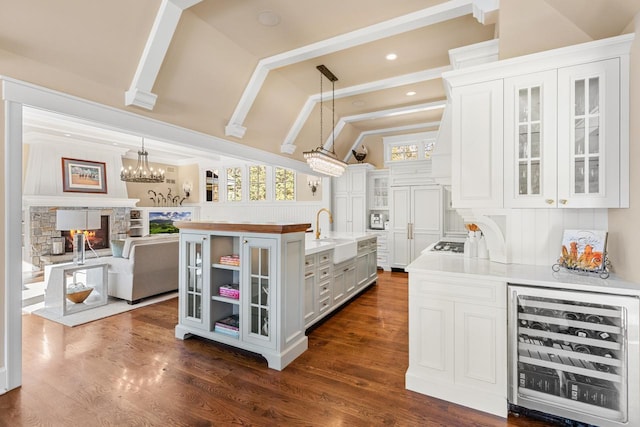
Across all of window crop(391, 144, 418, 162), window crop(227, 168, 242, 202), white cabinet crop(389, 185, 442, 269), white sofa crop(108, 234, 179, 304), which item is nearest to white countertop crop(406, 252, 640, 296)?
white cabinet crop(389, 185, 442, 269)

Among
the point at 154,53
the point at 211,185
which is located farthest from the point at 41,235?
the point at 154,53

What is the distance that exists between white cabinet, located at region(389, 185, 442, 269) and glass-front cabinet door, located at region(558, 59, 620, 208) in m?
4.29

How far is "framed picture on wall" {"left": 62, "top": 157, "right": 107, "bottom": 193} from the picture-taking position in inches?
279

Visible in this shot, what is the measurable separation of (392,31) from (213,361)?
3625 mm

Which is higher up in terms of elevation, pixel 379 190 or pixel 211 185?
pixel 211 185

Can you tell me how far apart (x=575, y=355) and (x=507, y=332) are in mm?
369

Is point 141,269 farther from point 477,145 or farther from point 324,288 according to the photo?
point 477,145

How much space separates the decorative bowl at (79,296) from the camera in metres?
4.05

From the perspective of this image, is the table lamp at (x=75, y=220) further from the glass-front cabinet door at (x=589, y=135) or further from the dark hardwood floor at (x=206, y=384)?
the glass-front cabinet door at (x=589, y=135)

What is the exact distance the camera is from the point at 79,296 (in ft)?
13.5

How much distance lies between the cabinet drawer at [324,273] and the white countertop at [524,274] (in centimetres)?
124

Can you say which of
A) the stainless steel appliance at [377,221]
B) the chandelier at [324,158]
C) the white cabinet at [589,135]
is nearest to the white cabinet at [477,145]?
the white cabinet at [589,135]

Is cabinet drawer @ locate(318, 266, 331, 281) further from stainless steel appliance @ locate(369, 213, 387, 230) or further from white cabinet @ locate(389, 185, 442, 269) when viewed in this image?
stainless steel appliance @ locate(369, 213, 387, 230)

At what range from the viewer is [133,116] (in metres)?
3.05
